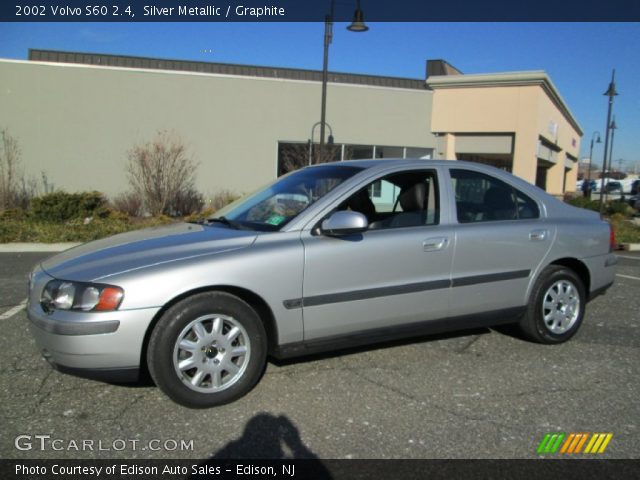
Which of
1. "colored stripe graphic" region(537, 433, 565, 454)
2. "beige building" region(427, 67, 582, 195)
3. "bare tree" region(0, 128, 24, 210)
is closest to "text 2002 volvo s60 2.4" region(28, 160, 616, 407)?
"colored stripe graphic" region(537, 433, 565, 454)

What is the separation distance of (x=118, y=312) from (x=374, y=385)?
178cm

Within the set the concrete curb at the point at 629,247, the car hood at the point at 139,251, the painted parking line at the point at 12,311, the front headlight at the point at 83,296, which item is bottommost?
the painted parking line at the point at 12,311

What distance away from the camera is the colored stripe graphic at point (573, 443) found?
2.94 m

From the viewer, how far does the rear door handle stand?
4.46m

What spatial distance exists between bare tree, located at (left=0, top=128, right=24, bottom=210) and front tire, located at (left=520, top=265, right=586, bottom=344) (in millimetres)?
15447

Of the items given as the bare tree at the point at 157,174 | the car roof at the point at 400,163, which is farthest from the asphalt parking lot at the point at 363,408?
the bare tree at the point at 157,174

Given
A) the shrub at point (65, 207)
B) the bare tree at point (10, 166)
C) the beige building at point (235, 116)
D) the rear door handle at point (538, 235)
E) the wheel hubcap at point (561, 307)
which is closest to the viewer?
the rear door handle at point (538, 235)

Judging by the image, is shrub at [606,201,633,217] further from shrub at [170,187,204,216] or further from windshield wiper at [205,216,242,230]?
windshield wiper at [205,216,242,230]

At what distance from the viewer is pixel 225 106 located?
18.5 meters

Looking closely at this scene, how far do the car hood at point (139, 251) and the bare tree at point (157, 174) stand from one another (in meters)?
12.4

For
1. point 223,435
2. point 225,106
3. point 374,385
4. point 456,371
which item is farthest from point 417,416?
point 225,106

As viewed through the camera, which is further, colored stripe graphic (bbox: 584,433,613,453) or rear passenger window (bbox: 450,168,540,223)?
rear passenger window (bbox: 450,168,540,223)

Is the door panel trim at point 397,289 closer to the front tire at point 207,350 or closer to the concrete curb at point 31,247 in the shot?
the front tire at point 207,350

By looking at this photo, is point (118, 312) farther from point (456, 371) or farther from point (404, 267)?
point (456, 371)
